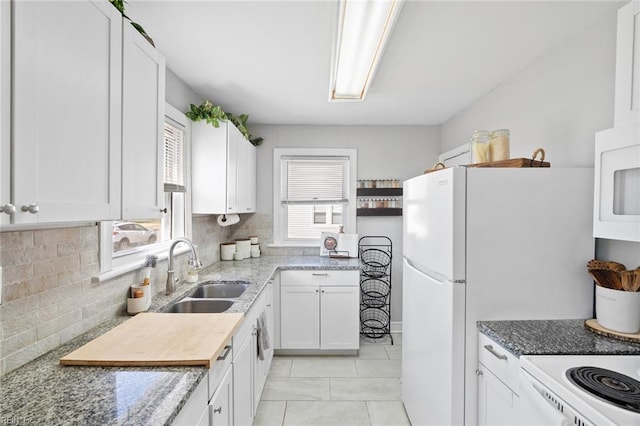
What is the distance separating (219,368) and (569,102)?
2396mm

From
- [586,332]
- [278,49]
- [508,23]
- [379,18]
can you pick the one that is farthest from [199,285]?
[508,23]

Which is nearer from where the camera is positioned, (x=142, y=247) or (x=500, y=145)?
(x=500, y=145)

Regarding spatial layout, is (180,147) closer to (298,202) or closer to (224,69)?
(224,69)

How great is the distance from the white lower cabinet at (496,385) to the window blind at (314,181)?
2570mm

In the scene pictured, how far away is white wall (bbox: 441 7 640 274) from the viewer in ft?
5.48

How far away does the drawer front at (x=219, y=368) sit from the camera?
1.31 m

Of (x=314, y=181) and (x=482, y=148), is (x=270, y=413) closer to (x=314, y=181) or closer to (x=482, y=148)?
(x=482, y=148)

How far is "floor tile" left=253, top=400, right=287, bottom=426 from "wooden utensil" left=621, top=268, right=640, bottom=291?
2155 mm

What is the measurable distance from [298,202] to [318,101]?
1.31m

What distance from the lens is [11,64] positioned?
0.75 metres

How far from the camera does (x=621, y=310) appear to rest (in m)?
1.41

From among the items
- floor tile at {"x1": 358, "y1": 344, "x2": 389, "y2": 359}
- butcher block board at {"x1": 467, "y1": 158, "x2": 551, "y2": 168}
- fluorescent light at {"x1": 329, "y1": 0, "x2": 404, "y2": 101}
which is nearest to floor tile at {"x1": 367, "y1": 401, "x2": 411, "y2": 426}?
floor tile at {"x1": 358, "y1": 344, "x2": 389, "y2": 359}

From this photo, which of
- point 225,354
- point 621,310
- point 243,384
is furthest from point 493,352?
point 243,384

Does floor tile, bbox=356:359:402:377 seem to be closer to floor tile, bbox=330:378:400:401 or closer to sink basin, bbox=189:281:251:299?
floor tile, bbox=330:378:400:401
